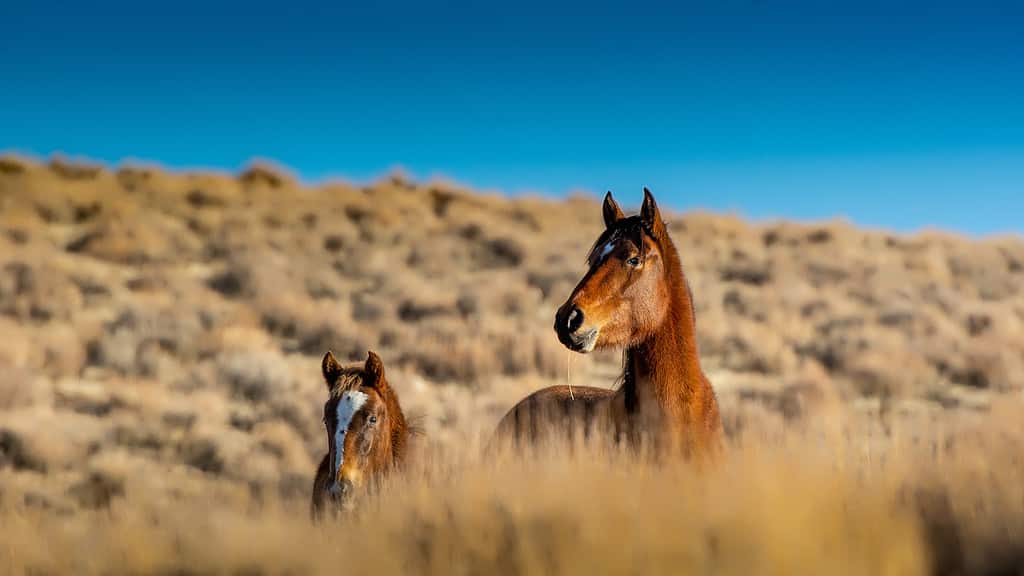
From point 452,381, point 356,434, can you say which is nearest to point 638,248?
point 356,434

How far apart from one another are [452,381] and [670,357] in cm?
1142

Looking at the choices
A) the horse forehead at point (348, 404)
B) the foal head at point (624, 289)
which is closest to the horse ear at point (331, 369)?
the horse forehead at point (348, 404)

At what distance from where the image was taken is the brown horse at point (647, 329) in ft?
18.4

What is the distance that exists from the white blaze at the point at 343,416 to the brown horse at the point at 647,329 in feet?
3.76

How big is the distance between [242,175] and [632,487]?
37.6 m

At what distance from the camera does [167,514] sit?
576 centimetres

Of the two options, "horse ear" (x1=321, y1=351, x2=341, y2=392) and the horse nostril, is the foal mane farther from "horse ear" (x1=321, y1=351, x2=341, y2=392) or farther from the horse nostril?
"horse ear" (x1=321, y1=351, x2=341, y2=392)

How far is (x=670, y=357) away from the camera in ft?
19.2

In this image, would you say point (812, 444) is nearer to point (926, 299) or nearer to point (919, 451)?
point (919, 451)

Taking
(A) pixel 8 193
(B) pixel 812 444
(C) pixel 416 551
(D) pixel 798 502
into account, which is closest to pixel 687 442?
(B) pixel 812 444

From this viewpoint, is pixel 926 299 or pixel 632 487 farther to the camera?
pixel 926 299

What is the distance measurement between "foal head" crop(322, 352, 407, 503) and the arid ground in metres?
0.42

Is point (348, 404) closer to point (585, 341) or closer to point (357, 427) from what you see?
point (357, 427)

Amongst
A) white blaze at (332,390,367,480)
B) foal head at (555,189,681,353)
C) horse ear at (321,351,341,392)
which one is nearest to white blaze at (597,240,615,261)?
foal head at (555,189,681,353)
